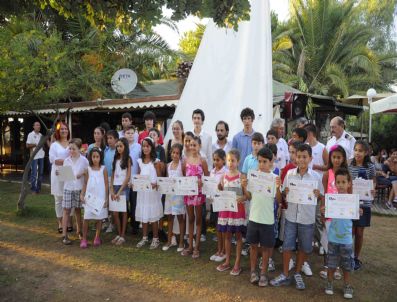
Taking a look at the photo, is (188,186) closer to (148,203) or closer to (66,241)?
(148,203)

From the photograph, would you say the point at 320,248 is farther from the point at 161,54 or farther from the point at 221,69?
the point at 161,54

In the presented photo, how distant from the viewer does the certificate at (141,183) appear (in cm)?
508

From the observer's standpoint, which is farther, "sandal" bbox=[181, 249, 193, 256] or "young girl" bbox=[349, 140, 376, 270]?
"sandal" bbox=[181, 249, 193, 256]

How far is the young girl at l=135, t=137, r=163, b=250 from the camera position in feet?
17.1

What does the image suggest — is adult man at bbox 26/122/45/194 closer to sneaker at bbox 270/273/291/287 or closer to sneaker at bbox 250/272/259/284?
sneaker at bbox 250/272/259/284

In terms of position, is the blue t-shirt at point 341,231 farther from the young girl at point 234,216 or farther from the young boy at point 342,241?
the young girl at point 234,216

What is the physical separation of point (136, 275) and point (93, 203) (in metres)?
1.36

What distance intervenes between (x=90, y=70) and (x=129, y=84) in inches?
70.6

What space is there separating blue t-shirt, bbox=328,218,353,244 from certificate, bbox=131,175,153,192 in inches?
94.7

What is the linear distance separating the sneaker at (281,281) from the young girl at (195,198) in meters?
1.19

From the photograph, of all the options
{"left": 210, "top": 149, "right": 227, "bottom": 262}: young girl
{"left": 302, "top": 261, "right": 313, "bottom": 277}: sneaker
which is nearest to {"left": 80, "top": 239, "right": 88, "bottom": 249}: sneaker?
{"left": 210, "top": 149, "right": 227, "bottom": 262}: young girl

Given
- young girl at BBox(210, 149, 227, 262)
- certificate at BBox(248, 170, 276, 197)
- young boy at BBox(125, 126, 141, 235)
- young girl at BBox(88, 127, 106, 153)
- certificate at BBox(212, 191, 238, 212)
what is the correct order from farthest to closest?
young girl at BBox(88, 127, 106, 153), young boy at BBox(125, 126, 141, 235), young girl at BBox(210, 149, 227, 262), certificate at BBox(212, 191, 238, 212), certificate at BBox(248, 170, 276, 197)

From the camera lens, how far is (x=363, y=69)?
1920cm

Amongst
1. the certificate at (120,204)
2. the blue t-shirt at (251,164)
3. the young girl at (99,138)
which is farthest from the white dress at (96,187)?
the blue t-shirt at (251,164)
